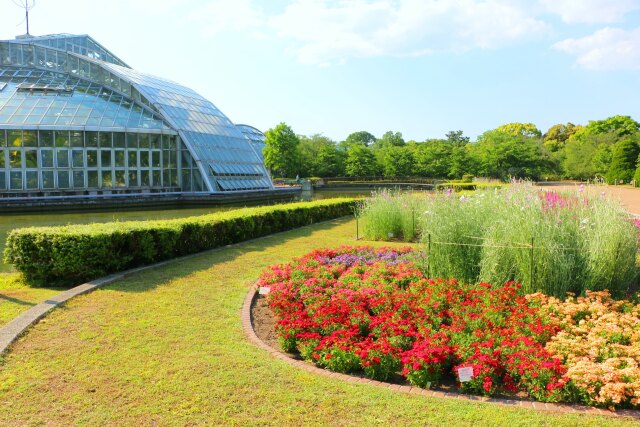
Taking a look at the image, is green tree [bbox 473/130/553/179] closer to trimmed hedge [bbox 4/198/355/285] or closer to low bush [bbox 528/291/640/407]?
trimmed hedge [bbox 4/198/355/285]

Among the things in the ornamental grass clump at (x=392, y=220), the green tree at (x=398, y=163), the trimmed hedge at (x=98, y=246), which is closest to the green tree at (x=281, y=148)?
the green tree at (x=398, y=163)

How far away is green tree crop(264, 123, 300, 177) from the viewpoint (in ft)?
170

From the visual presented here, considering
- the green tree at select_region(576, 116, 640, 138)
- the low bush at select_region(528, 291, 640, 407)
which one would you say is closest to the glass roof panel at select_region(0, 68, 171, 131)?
the low bush at select_region(528, 291, 640, 407)

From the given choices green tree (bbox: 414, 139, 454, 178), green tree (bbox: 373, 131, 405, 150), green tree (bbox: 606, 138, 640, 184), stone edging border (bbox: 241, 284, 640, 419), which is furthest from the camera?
green tree (bbox: 373, 131, 405, 150)

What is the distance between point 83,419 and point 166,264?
6232mm

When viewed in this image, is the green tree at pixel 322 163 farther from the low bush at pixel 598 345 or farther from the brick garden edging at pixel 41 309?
the low bush at pixel 598 345

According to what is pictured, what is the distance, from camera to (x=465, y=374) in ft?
14.8

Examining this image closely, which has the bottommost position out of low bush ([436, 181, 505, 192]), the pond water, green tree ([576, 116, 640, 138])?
the pond water

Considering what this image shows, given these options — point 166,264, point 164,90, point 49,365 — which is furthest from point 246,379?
point 164,90

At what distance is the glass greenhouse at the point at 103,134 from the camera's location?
2531 cm

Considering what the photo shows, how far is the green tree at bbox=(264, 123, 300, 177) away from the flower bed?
148 ft

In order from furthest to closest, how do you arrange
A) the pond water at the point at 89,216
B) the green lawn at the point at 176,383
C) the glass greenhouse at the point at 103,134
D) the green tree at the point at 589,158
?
the green tree at the point at 589,158 < the glass greenhouse at the point at 103,134 < the pond water at the point at 89,216 < the green lawn at the point at 176,383

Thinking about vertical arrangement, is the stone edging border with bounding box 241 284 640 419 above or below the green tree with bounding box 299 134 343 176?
below

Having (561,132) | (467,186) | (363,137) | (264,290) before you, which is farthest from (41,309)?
(363,137)
